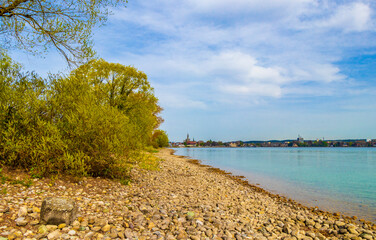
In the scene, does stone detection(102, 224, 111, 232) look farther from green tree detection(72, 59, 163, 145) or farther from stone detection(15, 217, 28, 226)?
green tree detection(72, 59, 163, 145)

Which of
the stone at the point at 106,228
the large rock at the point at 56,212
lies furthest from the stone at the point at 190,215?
the large rock at the point at 56,212

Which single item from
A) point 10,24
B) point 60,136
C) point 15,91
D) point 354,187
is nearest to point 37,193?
point 60,136

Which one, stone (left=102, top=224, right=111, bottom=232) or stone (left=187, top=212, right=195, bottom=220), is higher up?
stone (left=102, top=224, right=111, bottom=232)

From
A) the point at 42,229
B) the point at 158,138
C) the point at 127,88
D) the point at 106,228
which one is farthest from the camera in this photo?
the point at 158,138

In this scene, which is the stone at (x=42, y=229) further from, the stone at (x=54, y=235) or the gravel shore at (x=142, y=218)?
the stone at (x=54, y=235)

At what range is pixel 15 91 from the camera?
33.0 feet

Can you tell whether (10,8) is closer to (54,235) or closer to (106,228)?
(54,235)

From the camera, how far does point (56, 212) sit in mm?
6168

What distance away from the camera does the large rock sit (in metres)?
6.15

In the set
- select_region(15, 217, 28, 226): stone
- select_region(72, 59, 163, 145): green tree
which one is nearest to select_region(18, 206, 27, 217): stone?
select_region(15, 217, 28, 226): stone

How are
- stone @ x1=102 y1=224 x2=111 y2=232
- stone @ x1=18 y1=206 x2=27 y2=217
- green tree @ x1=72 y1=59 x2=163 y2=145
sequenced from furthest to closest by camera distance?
green tree @ x1=72 y1=59 x2=163 y2=145, stone @ x1=18 y1=206 x2=27 y2=217, stone @ x1=102 y1=224 x2=111 y2=232

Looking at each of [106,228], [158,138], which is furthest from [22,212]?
[158,138]

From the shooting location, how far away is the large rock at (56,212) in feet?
20.2

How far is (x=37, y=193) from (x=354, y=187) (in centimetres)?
2443
